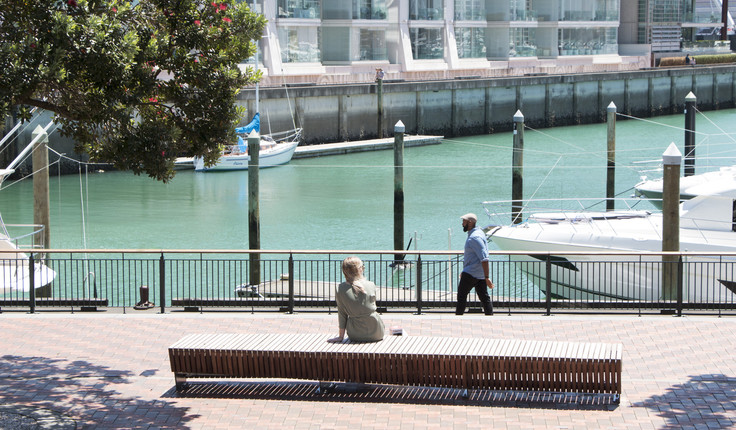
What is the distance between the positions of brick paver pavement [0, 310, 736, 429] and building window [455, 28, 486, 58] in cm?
6461

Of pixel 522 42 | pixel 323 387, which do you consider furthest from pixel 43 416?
pixel 522 42

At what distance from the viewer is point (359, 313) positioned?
33.7ft

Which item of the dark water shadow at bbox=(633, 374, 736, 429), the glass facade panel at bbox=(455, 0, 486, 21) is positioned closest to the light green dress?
the dark water shadow at bbox=(633, 374, 736, 429)

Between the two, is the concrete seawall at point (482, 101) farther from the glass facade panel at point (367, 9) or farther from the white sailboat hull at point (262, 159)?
the glass facade panel at point (367, 9)

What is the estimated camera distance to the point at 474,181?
46.0 metres

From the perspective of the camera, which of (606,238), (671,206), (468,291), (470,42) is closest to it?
(468,291)

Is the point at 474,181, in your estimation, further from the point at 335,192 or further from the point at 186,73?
the point at 186,73

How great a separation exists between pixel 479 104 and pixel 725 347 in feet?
188

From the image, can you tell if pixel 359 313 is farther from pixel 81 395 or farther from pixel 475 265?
pixel 475 265

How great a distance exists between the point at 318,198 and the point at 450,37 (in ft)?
118

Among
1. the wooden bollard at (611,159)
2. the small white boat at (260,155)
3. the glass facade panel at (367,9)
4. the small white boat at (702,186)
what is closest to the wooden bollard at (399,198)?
the wooden bollard at (611,159)

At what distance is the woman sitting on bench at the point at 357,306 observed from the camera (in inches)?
398

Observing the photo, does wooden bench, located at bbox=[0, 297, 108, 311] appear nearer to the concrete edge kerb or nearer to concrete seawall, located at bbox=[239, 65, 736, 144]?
the concrete edge kerb

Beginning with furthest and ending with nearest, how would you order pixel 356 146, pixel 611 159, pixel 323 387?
pixel 356 146
pixel 611 159
pixel 323 387
